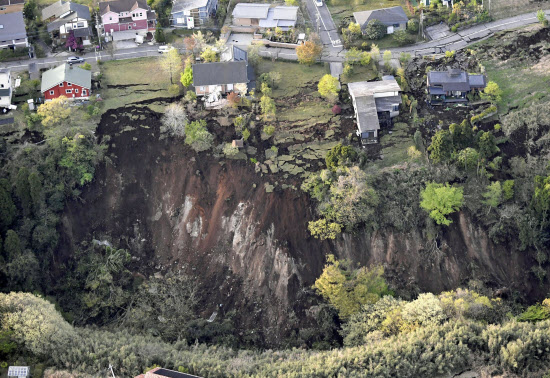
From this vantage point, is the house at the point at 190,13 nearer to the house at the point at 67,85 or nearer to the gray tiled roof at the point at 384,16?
the house at the point at 67,85

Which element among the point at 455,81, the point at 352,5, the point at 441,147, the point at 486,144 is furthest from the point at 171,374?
the point at 352,5

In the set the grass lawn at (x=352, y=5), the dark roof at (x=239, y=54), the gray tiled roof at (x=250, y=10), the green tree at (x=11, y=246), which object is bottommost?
the green tree at (x=11, y=246)

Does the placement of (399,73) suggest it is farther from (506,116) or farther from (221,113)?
(221,113)

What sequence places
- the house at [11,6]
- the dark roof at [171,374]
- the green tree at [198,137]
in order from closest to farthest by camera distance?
the dark roof at [171,374]
the green tree at [198,137]
the house at [11,6]

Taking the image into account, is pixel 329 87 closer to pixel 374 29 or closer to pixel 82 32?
pixel 374 29

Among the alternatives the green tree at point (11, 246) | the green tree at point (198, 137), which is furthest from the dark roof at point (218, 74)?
the green tree at point (11, 246)

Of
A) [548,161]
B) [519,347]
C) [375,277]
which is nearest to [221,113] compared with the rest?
[375,277]
